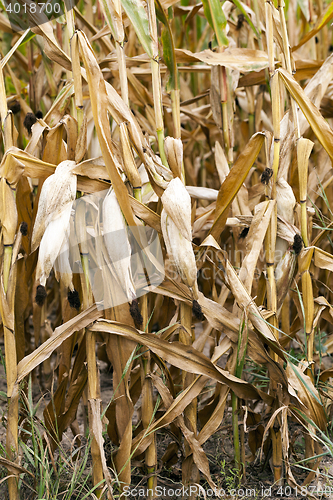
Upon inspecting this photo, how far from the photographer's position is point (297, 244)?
0.75m

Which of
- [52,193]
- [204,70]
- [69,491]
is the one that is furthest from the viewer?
[204,70]

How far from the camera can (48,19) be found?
797 millimetres

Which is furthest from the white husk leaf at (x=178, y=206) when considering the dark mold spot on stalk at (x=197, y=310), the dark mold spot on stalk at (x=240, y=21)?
the dark mold spot on stalk at (x=240, y=21)

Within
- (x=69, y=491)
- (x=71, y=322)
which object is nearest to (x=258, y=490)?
(x=69, y=491)

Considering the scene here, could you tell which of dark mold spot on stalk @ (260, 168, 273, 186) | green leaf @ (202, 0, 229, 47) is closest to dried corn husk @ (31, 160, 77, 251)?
dark mold spot on stalk @ (260, 168, 273, 186)

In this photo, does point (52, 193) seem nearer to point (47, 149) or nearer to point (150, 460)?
point (47, 149)

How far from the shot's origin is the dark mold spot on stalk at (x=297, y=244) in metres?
0.75

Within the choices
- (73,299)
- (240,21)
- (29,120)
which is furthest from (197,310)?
(240,21)

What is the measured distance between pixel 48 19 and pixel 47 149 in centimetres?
28

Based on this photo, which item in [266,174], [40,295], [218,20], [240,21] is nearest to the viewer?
[40,295]
